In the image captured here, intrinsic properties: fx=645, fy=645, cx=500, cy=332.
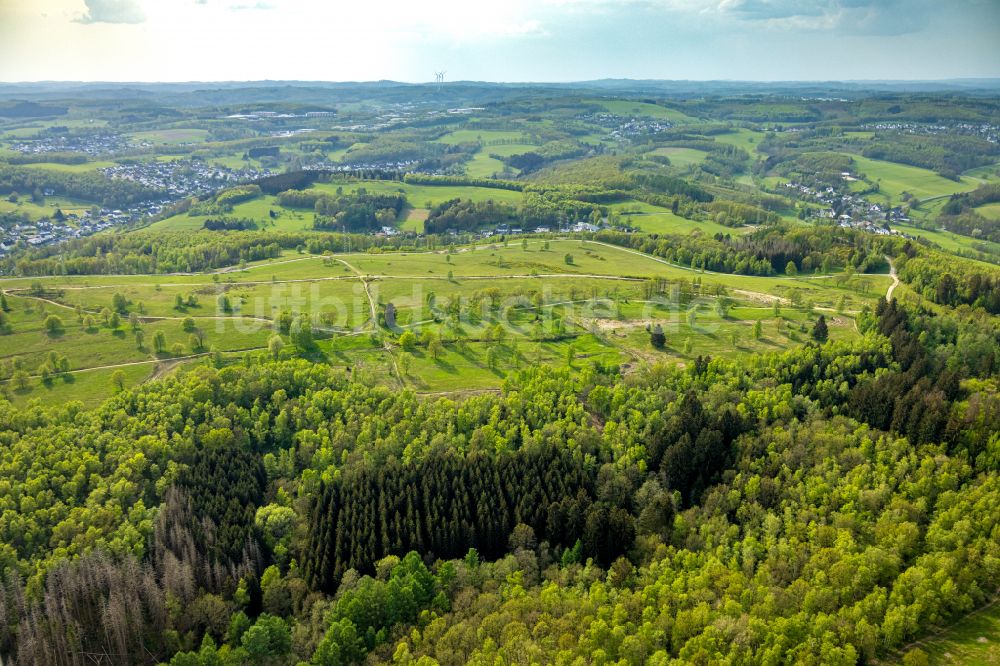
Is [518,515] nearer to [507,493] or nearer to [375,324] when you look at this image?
[507,493]

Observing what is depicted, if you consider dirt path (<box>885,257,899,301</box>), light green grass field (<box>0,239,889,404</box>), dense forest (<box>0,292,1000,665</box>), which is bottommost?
dense forest (<box>0,292,1000,665</box>)

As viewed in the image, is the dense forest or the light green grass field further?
the light green grass field

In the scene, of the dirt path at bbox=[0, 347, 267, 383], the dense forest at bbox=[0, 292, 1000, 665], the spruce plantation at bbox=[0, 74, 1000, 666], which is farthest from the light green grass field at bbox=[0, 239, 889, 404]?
the dense forest at bbox=[0, 292, 1000, 665]

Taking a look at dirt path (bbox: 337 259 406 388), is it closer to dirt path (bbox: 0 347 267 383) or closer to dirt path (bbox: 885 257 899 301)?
dirt path (bbox: 0 347 267 383)

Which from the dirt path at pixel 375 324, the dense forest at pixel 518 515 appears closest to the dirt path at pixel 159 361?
the dense forest at pixel 518 515

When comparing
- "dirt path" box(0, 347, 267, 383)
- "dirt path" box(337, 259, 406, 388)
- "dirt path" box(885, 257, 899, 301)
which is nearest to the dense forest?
"dirt path" box(337, 259, 406, 388)

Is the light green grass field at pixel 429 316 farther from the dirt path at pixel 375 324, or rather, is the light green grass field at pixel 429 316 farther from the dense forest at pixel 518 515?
the dense forest at pixel 518 515

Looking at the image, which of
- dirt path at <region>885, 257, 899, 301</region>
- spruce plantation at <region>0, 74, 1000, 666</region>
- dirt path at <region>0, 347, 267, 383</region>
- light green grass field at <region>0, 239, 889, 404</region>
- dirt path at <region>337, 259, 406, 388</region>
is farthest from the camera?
dirt path at <region>885, 257, 899, 301</region>

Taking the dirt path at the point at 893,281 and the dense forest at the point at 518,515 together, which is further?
the dirt path at the point at 893,281

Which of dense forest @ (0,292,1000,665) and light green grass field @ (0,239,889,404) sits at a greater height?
light green grass field @ (0,239,889,404)

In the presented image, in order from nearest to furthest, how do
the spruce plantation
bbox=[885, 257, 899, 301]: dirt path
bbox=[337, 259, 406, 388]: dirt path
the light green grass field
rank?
the spruce plantation → bbox=[337, 259, 406, 388]: dirt path → the light green grass field → bbox=[885, 257, 899, 301]: dirt path

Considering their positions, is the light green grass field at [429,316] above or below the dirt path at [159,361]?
above
